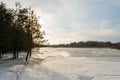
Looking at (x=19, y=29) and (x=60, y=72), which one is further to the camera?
(x=19, y=29)

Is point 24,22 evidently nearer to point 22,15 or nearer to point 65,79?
point 22,15

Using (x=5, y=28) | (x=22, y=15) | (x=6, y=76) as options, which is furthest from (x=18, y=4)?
(x=6, y=76)

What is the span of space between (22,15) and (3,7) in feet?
13.5

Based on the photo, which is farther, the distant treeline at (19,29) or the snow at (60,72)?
the distant treeline at (19,29)

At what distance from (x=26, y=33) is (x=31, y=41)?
271 cm

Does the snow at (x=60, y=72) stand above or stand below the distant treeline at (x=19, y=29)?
below

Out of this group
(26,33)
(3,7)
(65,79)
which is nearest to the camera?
(65,79)

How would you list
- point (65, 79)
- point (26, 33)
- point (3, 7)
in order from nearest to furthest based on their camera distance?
point (65, 79)
point (26, 33)
point (3, 7)

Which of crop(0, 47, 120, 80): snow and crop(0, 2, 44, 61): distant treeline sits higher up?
crop(0, 2, 44, 61): distant treeline

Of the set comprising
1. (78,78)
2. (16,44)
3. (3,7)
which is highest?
(3,7)

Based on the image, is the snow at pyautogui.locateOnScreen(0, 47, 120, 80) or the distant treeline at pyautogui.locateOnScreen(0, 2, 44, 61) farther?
the distant treeline at pyautogui.locateOnScreen(0, 2, 44, 61)

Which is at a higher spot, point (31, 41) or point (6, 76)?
point (31, 41)

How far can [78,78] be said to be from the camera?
18375 millimetres

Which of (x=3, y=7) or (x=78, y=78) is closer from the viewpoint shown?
(x=78, y=78)
